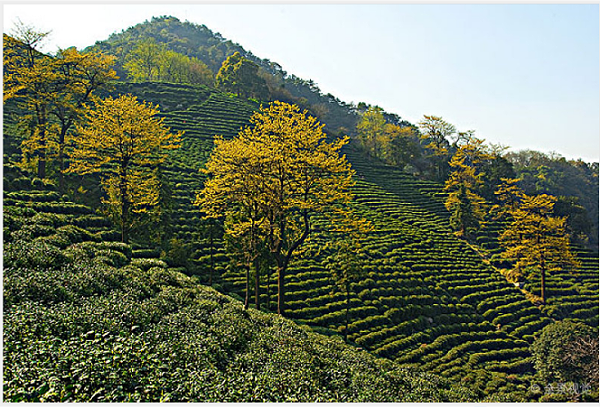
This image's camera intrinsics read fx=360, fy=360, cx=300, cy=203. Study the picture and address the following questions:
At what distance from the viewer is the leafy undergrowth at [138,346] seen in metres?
5.24

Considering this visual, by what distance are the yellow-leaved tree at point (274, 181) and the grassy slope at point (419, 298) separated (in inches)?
128

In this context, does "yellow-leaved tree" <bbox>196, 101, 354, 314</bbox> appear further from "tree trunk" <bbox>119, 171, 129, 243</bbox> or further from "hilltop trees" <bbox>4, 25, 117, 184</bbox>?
"hilltop trees" <bbox>4, 25, 117, 184</bbox>

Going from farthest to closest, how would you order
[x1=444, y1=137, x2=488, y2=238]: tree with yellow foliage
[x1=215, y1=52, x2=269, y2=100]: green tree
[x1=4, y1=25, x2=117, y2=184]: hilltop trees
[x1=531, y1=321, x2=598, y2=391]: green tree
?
[x1=215, y1=52, x2=269, y2=100]: green tree
[x1=444, y1=137, x2=488, y2=238]: tree with yellow foliage
[x1=4, y1=25, x2=117, y2=184]: hilltop trees
[x1=531, y1=321, x2=598, y2=391]: green tree

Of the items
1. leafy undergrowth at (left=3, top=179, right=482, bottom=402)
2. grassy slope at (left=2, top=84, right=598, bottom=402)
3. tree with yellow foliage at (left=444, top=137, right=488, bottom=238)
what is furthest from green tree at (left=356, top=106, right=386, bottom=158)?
leafy undergrowth at (left=3, top=179, right=482, bottom=402)

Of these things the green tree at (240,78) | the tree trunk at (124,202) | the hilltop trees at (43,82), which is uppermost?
the green tree at (240,78)

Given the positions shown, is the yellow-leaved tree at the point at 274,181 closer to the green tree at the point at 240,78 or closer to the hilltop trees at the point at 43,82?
the hilltop trees at the point at 43,82

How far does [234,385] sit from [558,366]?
1636 centimetres

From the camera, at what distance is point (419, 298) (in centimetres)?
2508

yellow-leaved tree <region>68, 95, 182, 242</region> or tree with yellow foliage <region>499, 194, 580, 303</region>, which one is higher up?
yellow-leaved tree <region>68, 95, 182, 242</region>

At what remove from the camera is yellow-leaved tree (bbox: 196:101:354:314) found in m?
17.2

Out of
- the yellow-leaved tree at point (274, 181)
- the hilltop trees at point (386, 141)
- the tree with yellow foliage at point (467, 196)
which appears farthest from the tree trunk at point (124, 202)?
the hilltop trees at point (386, 141)

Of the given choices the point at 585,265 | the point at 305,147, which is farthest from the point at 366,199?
the point at 305,147

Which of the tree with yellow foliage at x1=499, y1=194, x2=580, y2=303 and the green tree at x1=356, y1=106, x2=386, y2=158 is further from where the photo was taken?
the green tree at x1=356, y1=106, x2=386, y2=158

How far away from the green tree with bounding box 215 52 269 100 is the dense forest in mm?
18181
